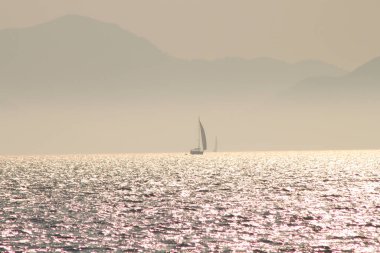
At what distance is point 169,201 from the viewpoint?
341 feet

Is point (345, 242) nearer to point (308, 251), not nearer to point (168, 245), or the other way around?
point (308, 251)

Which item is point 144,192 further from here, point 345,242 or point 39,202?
point 345,242

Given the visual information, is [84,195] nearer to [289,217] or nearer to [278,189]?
[278,189]

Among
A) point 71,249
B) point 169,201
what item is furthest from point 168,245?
point 169,201

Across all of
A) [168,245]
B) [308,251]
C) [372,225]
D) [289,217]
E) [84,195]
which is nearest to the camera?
[308,251]

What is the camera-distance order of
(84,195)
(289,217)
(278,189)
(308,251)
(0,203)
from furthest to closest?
1. (278,189)
2. (84,195)
3. (0,203)
4. (289,217)
5. (308,251)

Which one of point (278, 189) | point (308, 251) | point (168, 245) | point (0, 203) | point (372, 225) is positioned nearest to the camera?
point (308, 251)

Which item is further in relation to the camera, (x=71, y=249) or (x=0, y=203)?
Answer: (x=0, y=203)

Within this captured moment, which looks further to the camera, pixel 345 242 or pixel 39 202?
pixel 39 202

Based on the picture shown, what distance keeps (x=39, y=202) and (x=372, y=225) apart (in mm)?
52757

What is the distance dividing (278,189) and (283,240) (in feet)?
227

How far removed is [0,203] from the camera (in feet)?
336

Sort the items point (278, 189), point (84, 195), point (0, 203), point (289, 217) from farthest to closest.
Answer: point (278, 189), point (84, 195), point (0, 203), point (289, 217)

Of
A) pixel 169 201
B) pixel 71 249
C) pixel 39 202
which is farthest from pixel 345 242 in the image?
pixel 39 202
